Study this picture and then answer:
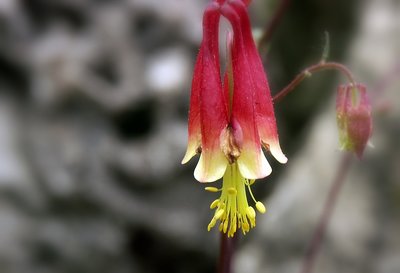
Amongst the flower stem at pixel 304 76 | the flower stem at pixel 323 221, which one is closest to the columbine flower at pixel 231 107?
the flower stem at pixel 304 76

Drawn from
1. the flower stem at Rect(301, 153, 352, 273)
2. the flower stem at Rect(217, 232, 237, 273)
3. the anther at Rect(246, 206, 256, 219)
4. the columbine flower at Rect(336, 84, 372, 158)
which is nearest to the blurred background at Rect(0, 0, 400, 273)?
the flower stem at Rect(301, 153, 352, 273)

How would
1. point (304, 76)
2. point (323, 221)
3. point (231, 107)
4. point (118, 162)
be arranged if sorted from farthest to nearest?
point (118, 162) → point (323, 221) → point (304, 76) → point (231, 107)

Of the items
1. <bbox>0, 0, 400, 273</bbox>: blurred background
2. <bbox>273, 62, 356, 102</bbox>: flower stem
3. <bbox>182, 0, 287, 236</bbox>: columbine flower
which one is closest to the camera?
<bbox>182, 0, 287, 236</bbox>: columbine flower

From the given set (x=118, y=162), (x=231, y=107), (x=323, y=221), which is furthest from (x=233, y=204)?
(x=118, y=162)

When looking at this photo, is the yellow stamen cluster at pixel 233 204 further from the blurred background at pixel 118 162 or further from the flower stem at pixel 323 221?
the blurred background at pixel 118 162

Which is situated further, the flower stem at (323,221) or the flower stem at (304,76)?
the flower stem at (323,221)

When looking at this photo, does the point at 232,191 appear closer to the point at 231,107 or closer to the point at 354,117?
the point at 231,107

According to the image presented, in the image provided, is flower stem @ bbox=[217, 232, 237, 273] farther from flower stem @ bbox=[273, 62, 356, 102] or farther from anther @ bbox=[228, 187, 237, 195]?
flower stem @ bbox=[273, 62, 356, 102]
